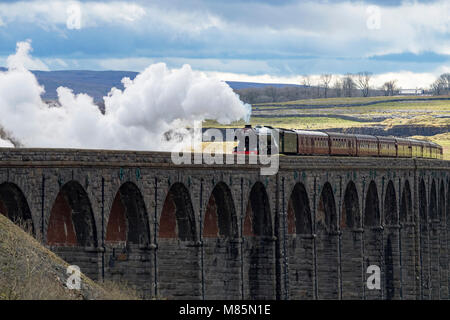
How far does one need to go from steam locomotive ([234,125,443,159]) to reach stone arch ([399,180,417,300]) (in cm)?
361

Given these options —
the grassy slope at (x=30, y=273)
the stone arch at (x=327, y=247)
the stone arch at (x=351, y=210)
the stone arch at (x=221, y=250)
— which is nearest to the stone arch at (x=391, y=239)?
the stone arch at (x=351, y=210)

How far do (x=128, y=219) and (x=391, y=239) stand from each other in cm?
3304

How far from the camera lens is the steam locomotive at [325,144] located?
170ft

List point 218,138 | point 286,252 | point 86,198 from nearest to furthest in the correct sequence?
1. point 86,198
2. point 286,252
3. point 218,138

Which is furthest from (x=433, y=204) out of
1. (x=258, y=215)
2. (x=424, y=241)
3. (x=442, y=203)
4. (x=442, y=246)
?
(x=258, y=215)

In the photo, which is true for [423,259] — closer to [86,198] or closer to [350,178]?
[350,178]

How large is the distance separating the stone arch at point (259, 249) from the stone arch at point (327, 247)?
28.5 ft

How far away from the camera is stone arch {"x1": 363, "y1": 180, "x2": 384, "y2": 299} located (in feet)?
209

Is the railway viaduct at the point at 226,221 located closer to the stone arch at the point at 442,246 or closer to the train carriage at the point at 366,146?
the train carriage at the point at 366,146

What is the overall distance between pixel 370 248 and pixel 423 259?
11649mm

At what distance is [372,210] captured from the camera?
210 ft

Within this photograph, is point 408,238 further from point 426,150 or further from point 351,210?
point 426,150

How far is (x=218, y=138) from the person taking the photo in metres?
60.6
